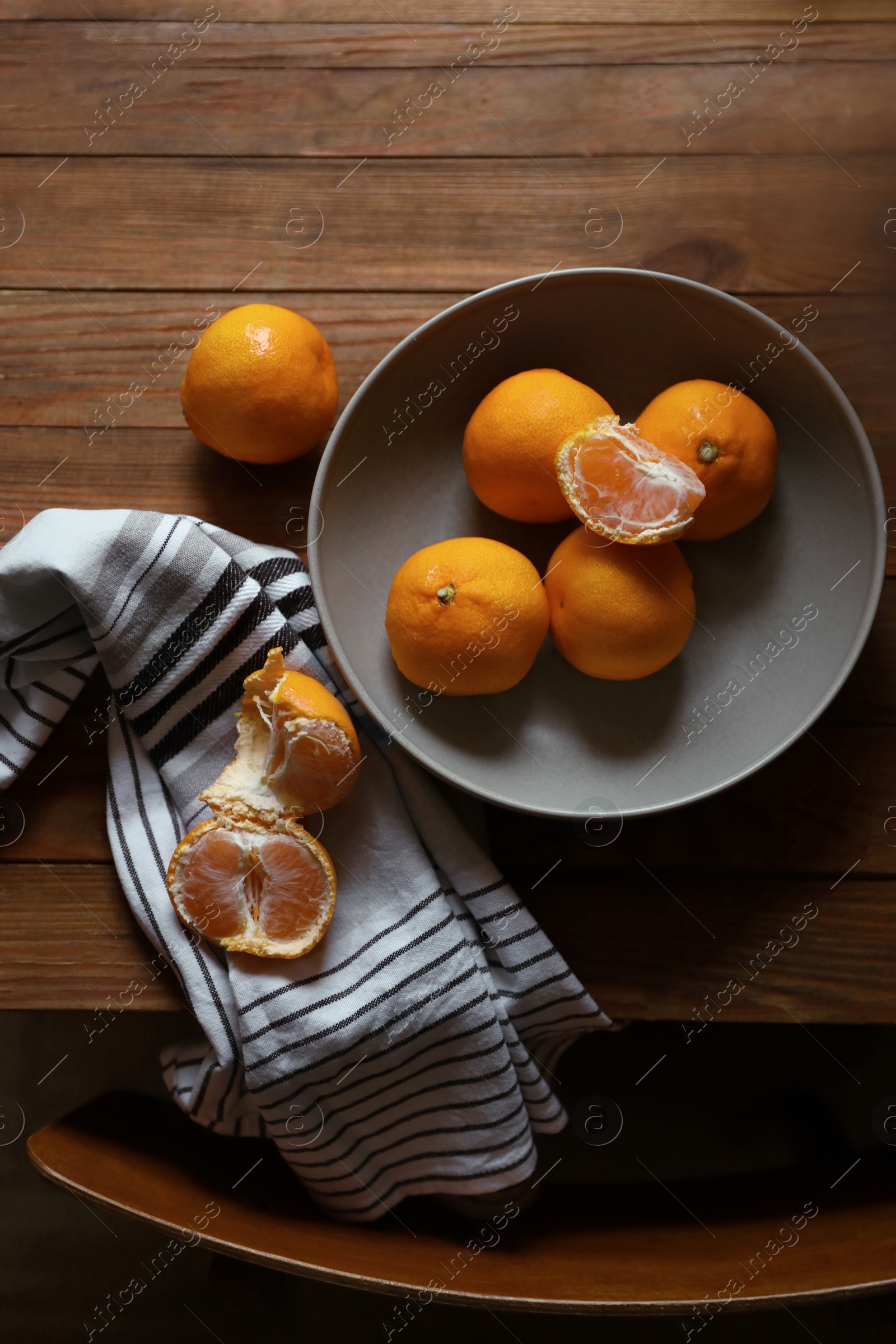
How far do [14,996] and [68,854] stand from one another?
0.51 ft

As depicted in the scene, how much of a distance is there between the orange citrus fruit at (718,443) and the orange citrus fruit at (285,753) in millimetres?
393

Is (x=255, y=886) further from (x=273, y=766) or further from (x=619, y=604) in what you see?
(x=619, y=604)

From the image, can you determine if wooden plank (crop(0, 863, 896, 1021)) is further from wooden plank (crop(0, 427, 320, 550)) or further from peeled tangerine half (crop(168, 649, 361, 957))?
wooden plank (crop(0, 427, 320, 550))

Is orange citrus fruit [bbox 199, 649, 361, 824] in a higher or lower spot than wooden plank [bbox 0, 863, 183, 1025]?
higher

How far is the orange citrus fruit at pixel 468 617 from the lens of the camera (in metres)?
0.74

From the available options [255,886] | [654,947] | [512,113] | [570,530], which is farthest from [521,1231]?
[512,113]

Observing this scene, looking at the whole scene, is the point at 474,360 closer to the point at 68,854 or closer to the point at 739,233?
the point at 739,233

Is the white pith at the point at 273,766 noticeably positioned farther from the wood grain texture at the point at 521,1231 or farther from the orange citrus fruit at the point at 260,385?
the wood grain texture at the point at 521,1231

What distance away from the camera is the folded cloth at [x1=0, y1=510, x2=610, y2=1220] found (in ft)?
2.77

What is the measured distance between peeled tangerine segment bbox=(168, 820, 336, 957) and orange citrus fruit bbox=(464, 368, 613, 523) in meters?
0.38

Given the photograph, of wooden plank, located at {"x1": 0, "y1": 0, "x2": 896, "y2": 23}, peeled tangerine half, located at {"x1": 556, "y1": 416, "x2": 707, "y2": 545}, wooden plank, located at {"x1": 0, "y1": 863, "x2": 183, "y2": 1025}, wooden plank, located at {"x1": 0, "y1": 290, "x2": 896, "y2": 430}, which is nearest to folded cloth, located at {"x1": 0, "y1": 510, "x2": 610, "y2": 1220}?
wooden plank, located at {"x1": 0, "y1": 863, "x2": 183, "y2": 1025}

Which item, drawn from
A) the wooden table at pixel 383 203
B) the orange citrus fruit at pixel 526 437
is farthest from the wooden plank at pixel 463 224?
the orange citrus fruit at pixel 526 437

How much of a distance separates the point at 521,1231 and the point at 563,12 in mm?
1398

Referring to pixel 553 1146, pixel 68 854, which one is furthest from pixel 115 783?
pixel 553 1146
